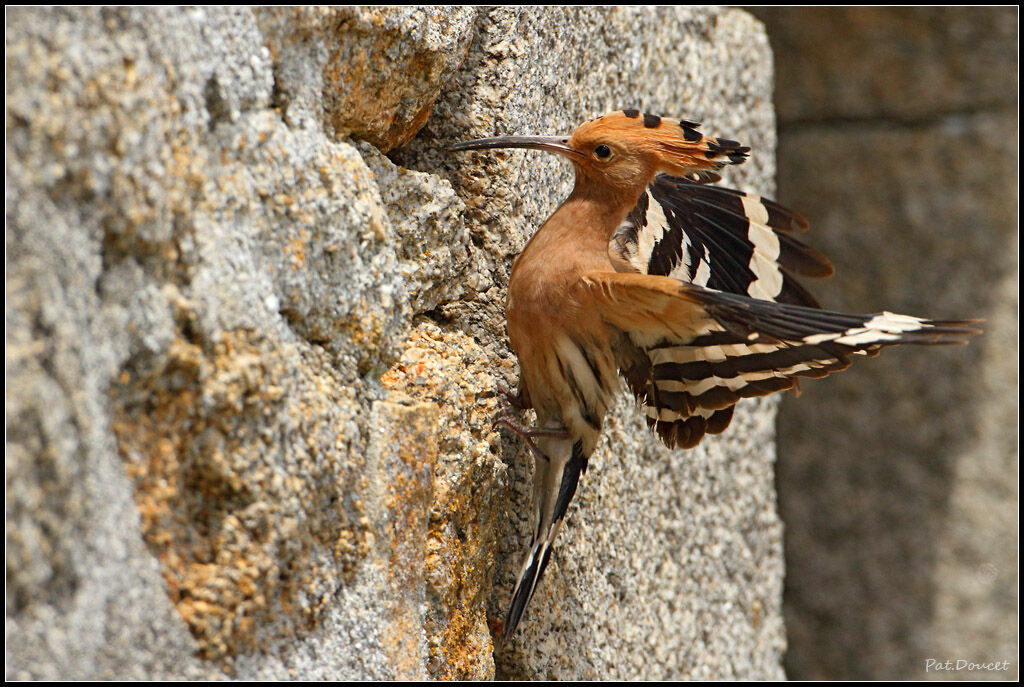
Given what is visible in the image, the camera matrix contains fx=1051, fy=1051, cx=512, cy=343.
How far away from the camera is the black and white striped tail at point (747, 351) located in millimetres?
1179

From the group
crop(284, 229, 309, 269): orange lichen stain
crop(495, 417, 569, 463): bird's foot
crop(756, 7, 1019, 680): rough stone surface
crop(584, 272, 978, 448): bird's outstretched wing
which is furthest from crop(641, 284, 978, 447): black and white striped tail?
crop(756, 7, 1019, 680): rough stone surface

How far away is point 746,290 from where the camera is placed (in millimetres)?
1721

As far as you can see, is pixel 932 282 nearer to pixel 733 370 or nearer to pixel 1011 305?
pixel 1011 305

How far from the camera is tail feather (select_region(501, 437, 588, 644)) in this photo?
56.5 inches

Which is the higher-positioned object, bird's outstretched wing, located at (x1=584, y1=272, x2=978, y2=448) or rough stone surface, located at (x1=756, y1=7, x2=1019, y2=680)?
bird's outstretched wing, located at (x1=584, y1=272, x2=978, y2=448)

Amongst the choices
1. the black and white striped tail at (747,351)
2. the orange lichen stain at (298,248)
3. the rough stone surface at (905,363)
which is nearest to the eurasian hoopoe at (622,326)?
the black and white striped tail at (747,351)

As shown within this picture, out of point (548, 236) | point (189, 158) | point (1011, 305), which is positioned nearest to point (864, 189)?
point (1011, 305)

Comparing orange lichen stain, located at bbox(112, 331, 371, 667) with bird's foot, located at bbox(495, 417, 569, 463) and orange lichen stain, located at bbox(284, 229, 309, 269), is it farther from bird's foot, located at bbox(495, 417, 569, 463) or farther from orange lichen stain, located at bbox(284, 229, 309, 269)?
bird's foot, located at bbox(495, 417, 569, 463)

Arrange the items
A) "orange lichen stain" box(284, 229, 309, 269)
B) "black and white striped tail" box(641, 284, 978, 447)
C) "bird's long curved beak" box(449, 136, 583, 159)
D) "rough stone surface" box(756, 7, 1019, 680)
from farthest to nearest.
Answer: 1. "rough stone surface" box(756, 7, 1019, 680)
2. "bird's long curved beak" box(449, 136, 583, 159)
3. "black and white striped tail" box(641, 284, 978, 447)
4. "orange lichen stain" box(284, 229, 309, 269)

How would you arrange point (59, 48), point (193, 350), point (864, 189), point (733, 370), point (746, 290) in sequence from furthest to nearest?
point (864, 189) → point (746, 290) → point (733, 370) → point (193, 350) → point (59, 48)

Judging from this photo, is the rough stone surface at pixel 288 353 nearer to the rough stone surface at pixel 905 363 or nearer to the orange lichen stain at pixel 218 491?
the orange lichen stain at pixel 218 491

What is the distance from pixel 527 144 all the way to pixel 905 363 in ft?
7.17

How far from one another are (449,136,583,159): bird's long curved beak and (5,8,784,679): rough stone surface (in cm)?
4

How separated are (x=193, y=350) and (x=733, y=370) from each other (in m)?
0.71
